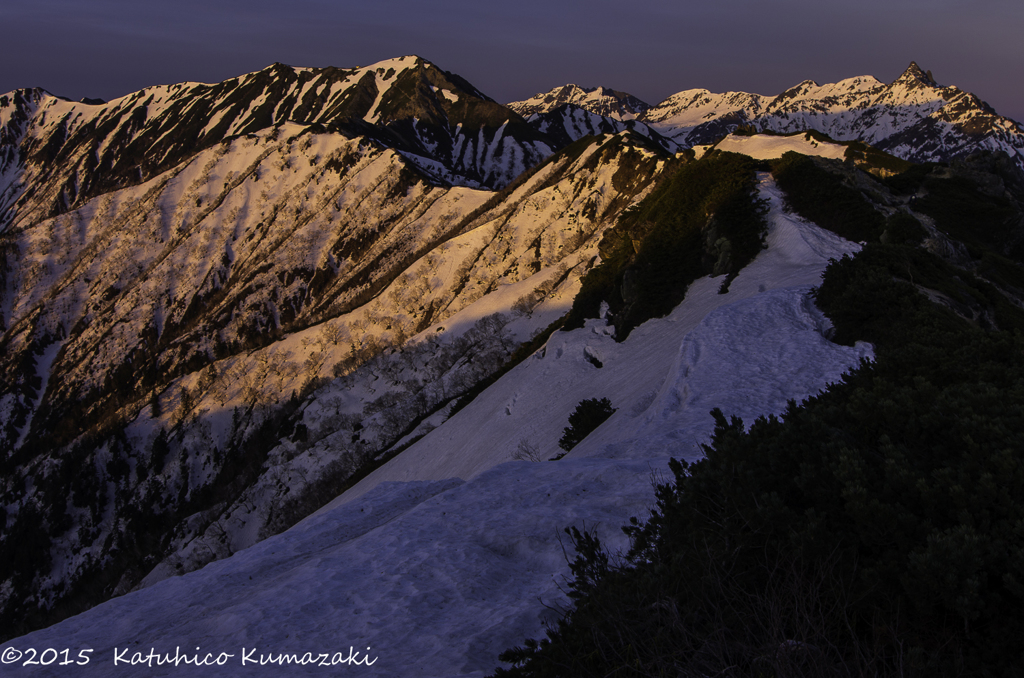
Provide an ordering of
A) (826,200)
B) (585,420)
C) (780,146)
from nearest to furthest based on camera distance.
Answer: (585,420) < (826,200) < (780,146)

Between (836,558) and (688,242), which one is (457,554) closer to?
(836,558)

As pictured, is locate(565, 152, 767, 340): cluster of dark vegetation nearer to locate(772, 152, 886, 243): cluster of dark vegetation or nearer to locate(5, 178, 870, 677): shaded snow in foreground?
locate(772, 152, 886, 243): cluster of dark vegetation

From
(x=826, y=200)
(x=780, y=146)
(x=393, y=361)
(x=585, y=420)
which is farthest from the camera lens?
(x=393, y=361)

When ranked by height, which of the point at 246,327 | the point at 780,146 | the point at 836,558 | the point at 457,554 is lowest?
the point at 457,554

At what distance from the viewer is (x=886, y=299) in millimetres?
14469

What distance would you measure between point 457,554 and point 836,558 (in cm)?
572

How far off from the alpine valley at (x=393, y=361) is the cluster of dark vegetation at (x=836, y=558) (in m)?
1.88

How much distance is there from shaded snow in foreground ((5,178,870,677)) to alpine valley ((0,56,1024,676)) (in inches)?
2.4

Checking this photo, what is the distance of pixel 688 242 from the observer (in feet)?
98.5

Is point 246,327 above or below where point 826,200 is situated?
above

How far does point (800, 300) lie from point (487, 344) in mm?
40288

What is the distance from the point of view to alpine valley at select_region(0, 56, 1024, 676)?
28.8 feet

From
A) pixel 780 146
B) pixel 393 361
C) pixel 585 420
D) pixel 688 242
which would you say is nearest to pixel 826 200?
pixel 688 242

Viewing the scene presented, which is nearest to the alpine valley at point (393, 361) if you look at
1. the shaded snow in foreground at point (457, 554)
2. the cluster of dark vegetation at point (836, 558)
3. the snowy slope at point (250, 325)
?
the shaded snow in foreground at point (457, 554)
